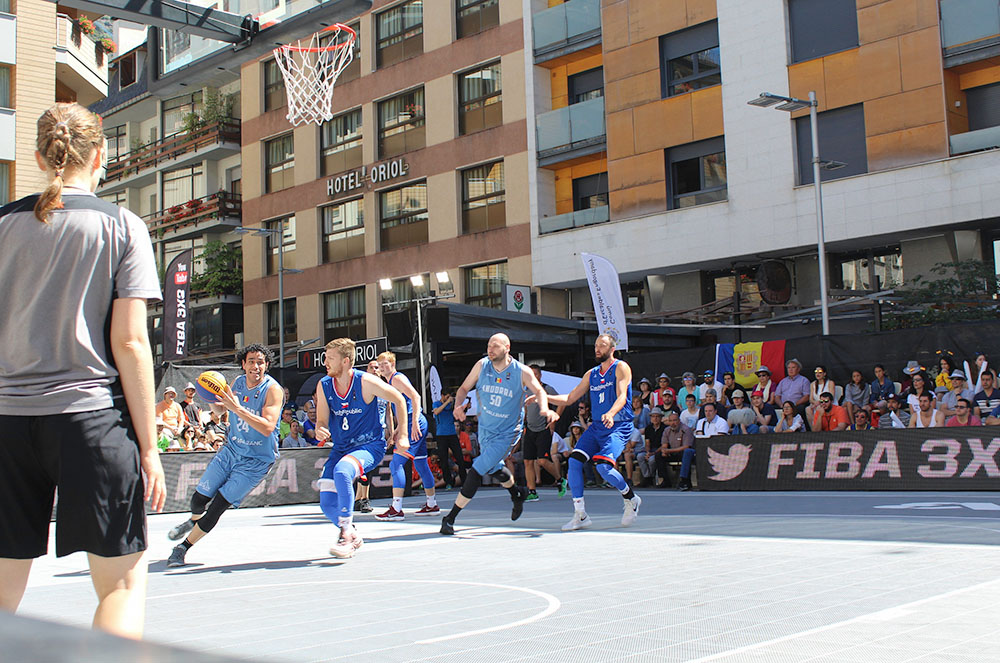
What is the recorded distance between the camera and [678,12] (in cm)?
2806

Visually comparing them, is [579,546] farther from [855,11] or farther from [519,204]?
[519,204]

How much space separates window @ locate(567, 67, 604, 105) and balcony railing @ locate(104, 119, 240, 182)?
17791mm

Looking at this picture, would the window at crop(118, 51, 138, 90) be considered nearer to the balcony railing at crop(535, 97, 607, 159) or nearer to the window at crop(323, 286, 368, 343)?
the window at crop(323, 286, 368, 343)

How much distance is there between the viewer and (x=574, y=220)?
3077 centimetres

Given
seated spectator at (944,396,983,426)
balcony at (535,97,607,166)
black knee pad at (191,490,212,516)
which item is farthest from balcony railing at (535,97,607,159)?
black knee pad at (191,490,212,516)

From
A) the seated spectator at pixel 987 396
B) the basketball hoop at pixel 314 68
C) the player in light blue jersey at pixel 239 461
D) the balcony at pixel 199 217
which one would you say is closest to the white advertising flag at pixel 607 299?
the basketball hoop at pixel 314 68

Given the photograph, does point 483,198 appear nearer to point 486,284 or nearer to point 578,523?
point 486,284

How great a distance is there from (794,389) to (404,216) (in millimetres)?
21007

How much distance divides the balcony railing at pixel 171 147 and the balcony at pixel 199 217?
94.0 inches

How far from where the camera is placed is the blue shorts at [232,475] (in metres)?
8.77

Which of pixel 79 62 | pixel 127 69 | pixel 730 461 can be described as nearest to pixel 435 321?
pixel 730 461

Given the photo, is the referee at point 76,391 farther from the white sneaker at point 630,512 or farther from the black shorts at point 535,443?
the black shorts at point 535,443

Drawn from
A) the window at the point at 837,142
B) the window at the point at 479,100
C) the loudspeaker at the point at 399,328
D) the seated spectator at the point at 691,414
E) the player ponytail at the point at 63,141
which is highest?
the window at the point at 479,100

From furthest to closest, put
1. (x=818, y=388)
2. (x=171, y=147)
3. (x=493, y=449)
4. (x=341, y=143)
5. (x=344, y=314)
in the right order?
1. (x=171, y=147)
2. (x=341, y=143)
3. (x=344, y=314)
4. (x=818, y=388)
5. (x=493, y=449)
